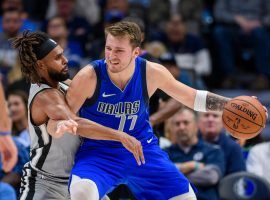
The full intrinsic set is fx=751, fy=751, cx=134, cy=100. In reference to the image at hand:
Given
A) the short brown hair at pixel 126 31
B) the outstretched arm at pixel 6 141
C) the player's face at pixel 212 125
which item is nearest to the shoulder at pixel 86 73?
the short brown hair at pixel 126 31

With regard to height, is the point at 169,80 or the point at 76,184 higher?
the point at 169,80

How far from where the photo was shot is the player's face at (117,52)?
5438 mm

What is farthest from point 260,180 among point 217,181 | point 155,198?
point 155,198

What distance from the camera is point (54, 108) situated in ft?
17.1

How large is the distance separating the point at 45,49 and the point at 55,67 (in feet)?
0.51

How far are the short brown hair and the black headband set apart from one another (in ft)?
1.40

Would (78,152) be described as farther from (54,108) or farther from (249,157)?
(249,157)

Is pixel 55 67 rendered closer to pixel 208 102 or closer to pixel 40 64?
pixel 40 64

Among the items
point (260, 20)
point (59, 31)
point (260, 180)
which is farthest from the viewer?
point (260, 20)

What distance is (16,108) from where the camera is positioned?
28.2 ft

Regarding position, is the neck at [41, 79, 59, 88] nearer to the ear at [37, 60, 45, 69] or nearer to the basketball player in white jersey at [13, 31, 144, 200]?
the basketball player in white jersey at [13, 31, 144, 200]

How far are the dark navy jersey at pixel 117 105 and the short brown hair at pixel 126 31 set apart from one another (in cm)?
23

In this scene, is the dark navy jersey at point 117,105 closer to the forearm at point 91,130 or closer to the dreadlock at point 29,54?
the forearm at point 91,130

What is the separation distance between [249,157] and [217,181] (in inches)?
28.0
